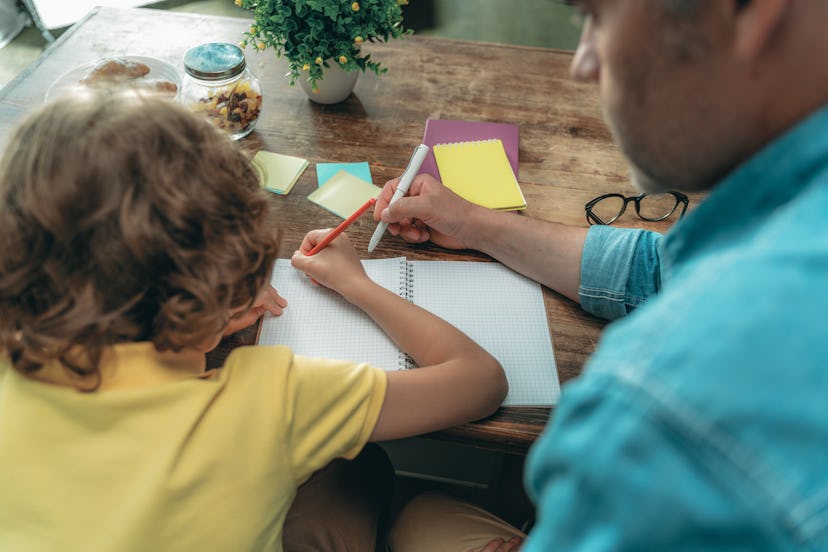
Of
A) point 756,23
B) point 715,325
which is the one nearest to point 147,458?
point 715,325

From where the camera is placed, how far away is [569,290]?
99 cm

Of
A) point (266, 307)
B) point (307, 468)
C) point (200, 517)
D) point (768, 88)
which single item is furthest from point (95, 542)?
point (768, 88)

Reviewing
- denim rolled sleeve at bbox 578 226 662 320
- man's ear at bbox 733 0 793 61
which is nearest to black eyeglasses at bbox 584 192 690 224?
denim rolled sleeve at bbox 578 226 662 320

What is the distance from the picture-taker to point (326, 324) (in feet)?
3.07

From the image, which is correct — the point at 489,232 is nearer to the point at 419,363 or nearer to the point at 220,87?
the point at 419,363

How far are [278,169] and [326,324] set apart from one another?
0.37 metres

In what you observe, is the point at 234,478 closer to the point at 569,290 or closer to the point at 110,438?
the point at 110,438

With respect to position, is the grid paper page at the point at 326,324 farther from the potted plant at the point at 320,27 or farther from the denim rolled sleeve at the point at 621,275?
the potted plant at the point at 320,27

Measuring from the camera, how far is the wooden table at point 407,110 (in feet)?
3.56

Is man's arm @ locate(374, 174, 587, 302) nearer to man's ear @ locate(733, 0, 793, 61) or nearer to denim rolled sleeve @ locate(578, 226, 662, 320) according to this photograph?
denim rolled sleeve @ locate(578, 226, 662, 320)

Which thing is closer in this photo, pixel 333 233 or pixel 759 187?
pixel 759 187

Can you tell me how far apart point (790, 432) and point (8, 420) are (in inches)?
29.2

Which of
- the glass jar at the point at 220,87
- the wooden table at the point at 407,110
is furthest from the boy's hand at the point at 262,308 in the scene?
the glass jar at the point at 220,87

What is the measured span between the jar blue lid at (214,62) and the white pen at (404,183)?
1.25ft
